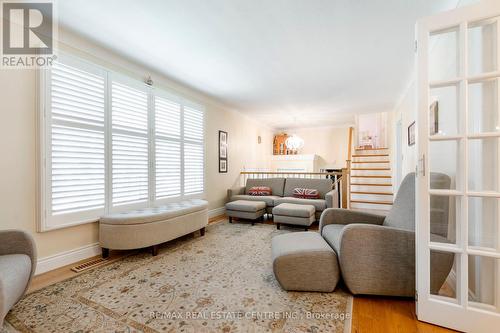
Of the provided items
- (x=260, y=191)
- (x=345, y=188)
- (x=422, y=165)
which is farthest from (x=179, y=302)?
(x=345, y=188)

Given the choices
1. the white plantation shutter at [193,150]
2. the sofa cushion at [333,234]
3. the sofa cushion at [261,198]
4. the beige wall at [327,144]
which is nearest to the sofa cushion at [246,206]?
the sofa cushion at [261,198]

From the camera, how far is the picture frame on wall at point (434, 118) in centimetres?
150

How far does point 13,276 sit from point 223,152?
3891 millimetres

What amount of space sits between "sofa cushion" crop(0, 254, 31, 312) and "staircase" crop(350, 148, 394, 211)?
5644mm

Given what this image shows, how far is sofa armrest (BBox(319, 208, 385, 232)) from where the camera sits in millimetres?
2271

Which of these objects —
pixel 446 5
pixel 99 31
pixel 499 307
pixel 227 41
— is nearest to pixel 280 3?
pixel 227 41

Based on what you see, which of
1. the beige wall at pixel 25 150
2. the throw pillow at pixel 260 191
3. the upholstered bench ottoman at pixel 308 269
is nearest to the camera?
the upholstered bench ottoman at pixel 308 269

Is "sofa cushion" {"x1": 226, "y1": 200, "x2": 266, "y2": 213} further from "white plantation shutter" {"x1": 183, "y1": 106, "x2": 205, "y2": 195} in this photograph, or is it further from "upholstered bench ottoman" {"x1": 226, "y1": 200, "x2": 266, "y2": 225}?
"white plantation shutter" {"x1": 183, "y1": 106, "x2": 205, "y2": 195}

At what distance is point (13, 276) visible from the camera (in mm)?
1308

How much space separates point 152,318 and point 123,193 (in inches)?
72.2

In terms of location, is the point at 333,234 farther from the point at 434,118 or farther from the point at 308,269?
the point at 434,118

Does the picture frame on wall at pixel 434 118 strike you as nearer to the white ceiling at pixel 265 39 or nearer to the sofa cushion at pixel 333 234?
the sofa cushion at pixel 333 234

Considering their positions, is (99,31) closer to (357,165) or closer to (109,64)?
(109,64)

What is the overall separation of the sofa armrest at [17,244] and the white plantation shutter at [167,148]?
176cm
